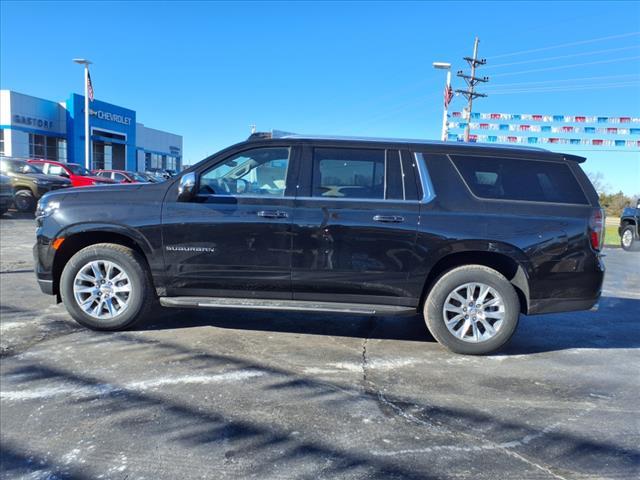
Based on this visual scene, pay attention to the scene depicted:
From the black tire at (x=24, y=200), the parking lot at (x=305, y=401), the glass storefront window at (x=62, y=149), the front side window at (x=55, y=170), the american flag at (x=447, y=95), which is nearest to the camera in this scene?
the parking lot at (x=305, y=401)

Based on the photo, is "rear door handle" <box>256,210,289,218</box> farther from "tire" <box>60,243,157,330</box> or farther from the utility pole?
the utility pole

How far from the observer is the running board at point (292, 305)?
455cm

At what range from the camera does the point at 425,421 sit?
3.28 m

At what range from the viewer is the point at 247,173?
15.7 ft

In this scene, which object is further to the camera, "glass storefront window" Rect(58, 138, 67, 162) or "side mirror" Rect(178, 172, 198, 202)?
"glass storefront window" Rect(58, 138, 67, 162)

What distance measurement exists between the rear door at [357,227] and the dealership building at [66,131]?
3247cm

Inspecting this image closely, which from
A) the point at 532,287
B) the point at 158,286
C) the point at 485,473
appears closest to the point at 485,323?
the point at 532,287

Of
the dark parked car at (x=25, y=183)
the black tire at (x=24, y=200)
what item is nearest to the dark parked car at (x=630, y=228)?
the dark parked car at (x=25, y=183)

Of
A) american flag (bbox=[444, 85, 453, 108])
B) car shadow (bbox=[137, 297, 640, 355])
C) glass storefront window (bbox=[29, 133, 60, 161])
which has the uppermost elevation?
american flag (bbox=[444, 85, 453, 108])

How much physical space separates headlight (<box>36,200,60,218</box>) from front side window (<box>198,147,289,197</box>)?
148 centimetres

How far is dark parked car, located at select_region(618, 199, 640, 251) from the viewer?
47.3 feet

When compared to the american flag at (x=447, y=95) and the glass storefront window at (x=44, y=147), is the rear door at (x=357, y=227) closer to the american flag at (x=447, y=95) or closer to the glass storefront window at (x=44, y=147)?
the american flag at (x=447, y=95)

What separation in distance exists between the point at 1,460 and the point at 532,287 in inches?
164

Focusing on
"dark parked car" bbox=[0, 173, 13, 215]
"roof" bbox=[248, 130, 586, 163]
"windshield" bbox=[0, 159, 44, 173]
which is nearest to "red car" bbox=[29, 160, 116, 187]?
"windshield" bbox=[0, 159, 44, 173]
